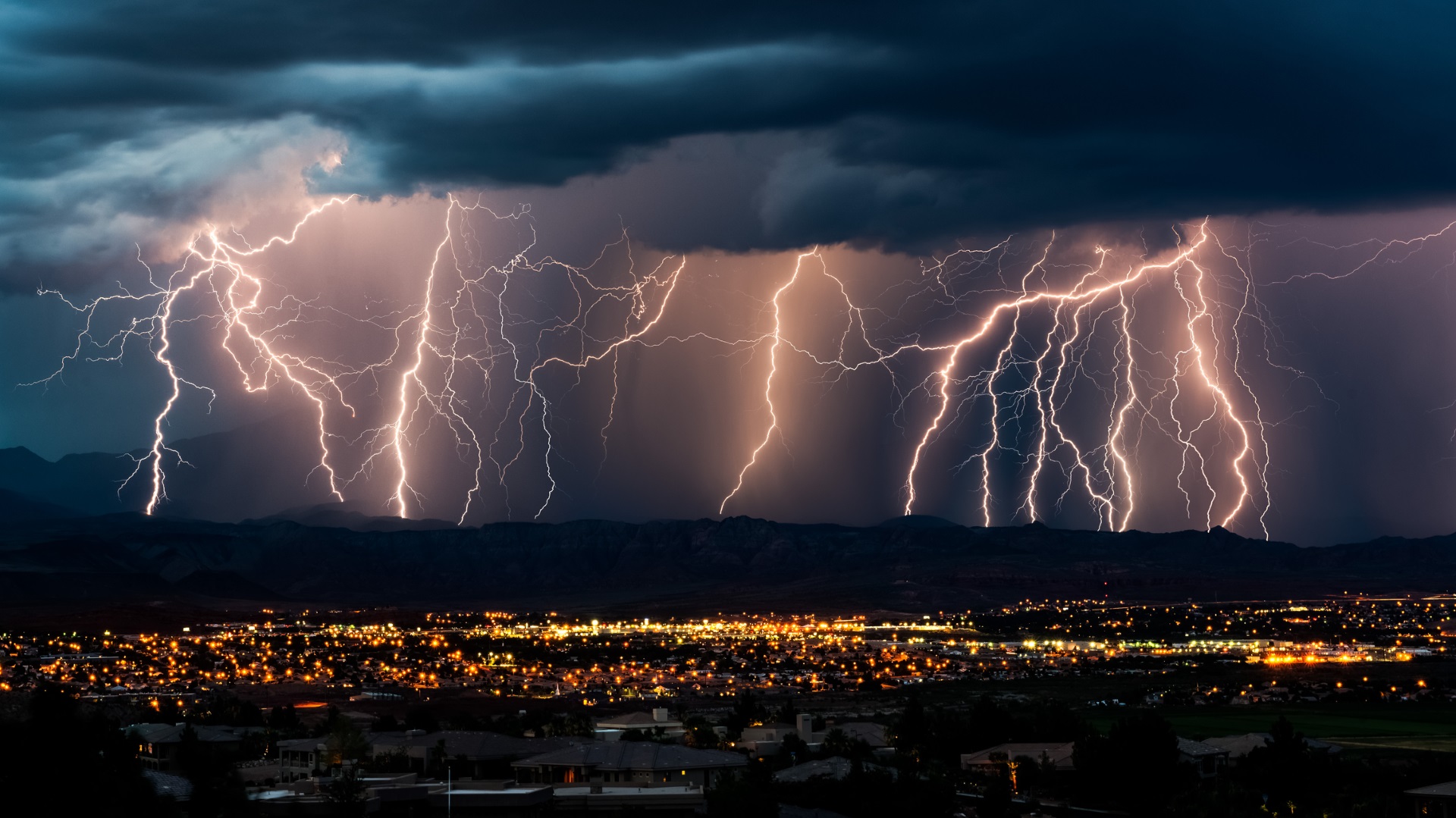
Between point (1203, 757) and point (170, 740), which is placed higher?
point (170, 740)

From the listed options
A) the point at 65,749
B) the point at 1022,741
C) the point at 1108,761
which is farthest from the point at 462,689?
the point at 65,749

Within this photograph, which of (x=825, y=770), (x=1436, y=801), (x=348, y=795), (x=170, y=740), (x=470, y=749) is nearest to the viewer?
(x=348, y=795)

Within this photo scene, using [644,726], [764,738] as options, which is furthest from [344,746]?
[764,738]

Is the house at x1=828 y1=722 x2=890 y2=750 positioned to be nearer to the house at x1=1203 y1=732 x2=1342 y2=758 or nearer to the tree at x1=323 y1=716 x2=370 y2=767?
the house at x1=1203 y1=732 x2=1342 y2=758

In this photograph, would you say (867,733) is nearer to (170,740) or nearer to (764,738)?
(764,738)

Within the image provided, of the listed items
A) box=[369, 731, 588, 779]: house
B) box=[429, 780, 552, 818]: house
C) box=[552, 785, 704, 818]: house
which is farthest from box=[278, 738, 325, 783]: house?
box=[552, 785, 704, 818]: house

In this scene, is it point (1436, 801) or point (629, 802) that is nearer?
point (629, 802)
